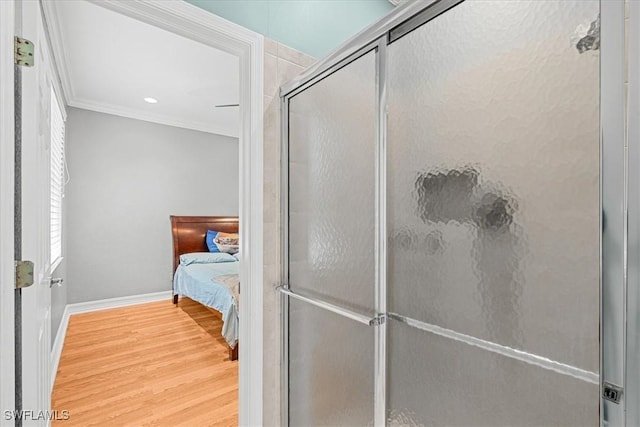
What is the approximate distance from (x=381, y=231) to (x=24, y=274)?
1.17 metres

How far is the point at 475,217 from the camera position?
0.83 metres

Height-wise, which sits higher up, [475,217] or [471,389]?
[475,217]

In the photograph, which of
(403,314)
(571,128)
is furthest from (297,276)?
(571,128)

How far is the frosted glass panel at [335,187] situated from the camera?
3.85 ft

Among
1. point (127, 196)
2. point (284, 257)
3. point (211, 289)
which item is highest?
point (127, 196)

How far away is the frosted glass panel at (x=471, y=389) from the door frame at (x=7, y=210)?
1.18 meters

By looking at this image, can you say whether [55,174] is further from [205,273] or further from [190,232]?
[190,232]

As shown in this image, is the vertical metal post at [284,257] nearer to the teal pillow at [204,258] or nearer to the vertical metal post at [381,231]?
the vertical metal post at [381,231]

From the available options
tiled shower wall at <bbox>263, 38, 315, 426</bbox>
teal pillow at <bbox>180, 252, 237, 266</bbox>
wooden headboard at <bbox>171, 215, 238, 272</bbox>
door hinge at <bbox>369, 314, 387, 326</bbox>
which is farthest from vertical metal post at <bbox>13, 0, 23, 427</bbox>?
wooden headboard at <bbox>171, 215, 238, 272</bbox>

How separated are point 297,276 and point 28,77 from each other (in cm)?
125

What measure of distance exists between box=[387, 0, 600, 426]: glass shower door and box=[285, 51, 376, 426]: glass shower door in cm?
12

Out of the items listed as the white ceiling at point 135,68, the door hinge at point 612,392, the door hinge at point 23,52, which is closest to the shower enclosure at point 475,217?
the door hinge at point 612,392

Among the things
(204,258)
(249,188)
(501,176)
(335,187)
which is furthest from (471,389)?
(204,258)

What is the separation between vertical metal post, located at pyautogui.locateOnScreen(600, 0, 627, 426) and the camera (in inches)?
23.6
